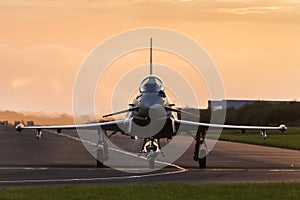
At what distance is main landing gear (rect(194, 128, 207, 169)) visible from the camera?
1312 inches

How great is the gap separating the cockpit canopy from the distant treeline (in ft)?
318

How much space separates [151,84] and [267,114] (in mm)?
102553

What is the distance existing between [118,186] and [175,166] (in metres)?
11.0

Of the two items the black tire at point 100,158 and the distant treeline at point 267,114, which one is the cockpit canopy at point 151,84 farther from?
the distant treeline at point 267,114

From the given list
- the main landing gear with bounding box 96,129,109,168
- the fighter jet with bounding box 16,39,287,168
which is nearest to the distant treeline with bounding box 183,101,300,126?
the main landing gear with bounding box 96,129,109,168

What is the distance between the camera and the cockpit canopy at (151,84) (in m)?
33.3

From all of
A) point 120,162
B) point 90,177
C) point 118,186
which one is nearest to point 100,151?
point 120,162

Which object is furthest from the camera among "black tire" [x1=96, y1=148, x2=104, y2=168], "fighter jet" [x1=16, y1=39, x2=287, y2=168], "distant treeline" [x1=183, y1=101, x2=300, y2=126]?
"distant treeline" [x1=183, y1=101, x2=300, y2=126]

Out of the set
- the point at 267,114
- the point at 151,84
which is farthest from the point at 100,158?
the point at 267,114

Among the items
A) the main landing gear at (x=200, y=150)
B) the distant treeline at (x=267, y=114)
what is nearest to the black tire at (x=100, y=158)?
the main landing gear at (x=200, y=150)

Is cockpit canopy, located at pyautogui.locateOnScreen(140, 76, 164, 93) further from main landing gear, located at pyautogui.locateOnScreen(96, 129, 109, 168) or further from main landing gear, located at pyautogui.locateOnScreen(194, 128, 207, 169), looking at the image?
main landing gear, located at pyautogui.locateOnScreen(96, 129, 109, 168)

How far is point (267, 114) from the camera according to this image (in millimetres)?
134625

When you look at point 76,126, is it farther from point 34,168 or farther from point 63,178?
point 63,178

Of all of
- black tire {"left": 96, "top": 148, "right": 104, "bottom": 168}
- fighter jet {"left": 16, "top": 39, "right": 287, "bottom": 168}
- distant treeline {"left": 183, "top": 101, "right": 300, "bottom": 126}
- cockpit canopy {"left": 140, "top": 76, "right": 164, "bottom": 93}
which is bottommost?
black tire {"left": 96, "top": 148, "right": 104, "bottom": 168}
